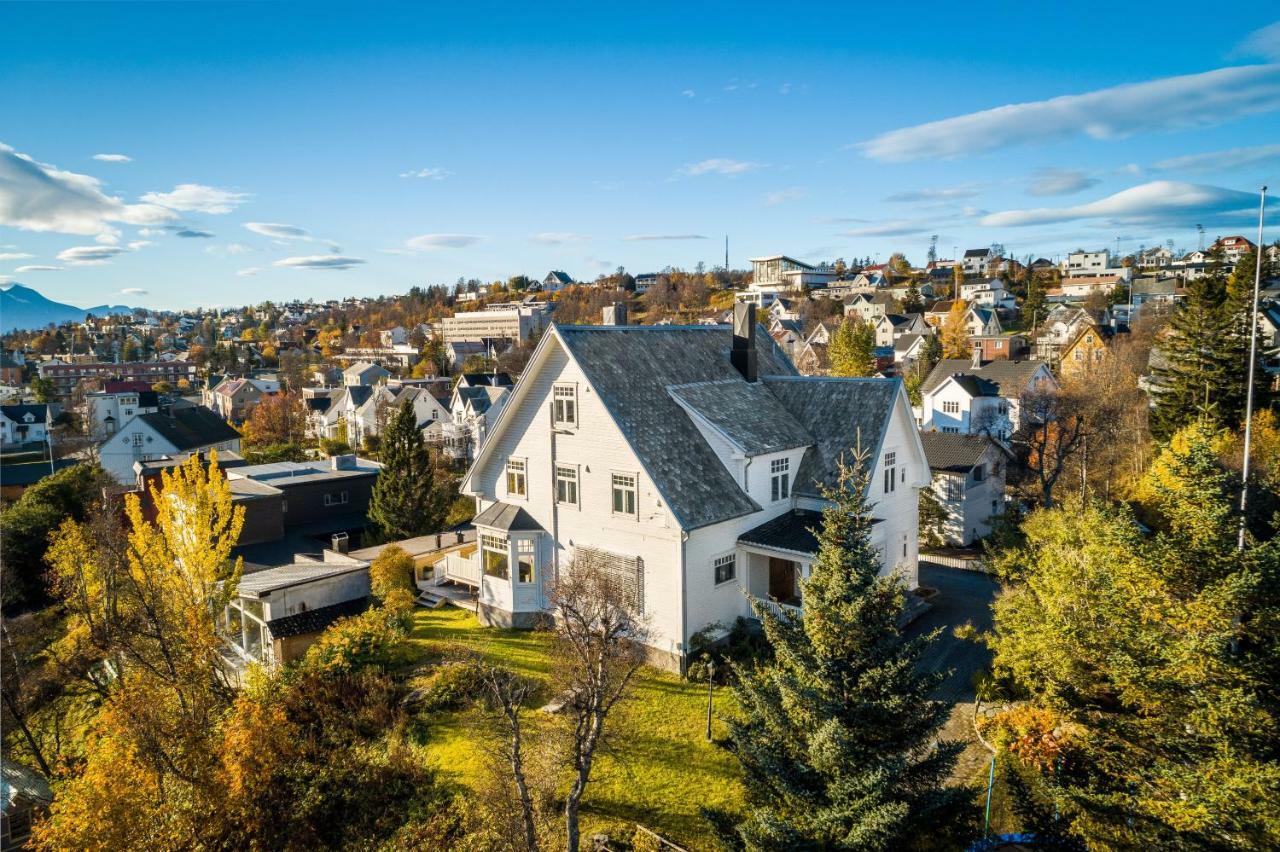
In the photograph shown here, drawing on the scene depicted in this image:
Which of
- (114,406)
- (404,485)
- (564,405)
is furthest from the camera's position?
(114,406)

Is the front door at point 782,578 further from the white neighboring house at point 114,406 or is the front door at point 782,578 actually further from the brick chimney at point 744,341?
the white neighboring house at point 114,406

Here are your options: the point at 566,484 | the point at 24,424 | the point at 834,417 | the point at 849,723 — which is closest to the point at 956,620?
the point at 834,417

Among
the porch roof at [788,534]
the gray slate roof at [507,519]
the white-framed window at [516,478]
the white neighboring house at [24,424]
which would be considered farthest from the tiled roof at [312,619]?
the white neighboring house at [24,424]

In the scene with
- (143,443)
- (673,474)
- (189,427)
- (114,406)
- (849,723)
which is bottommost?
(143,443)

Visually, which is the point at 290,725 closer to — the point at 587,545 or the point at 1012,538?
the point at 587,545

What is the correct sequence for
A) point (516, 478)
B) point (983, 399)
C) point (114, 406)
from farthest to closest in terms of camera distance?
point (114, 406) < point (983, 399) < point (516, 478)

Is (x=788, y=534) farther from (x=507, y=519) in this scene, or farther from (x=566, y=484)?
(x=507, y=519)
